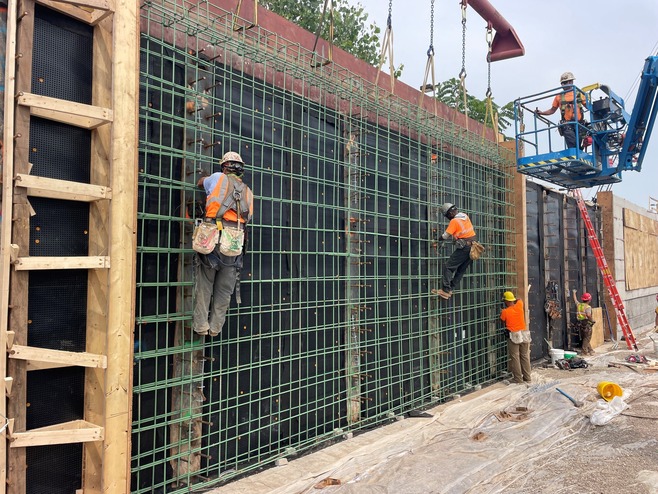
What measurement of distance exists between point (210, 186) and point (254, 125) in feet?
3.91

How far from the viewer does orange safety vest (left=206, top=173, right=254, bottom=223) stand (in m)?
3.93

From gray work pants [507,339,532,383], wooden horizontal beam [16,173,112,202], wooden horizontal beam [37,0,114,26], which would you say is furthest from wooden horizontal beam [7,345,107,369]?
gray work pants [507,339,532,383]

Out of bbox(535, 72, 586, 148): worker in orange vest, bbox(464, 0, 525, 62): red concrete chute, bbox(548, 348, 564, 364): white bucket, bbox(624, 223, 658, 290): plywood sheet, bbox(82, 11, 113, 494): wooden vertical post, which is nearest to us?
bbox(82, 11, 113, 494): wooden vertical post

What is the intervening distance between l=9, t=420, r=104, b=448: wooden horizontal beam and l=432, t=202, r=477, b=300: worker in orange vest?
16.7ft

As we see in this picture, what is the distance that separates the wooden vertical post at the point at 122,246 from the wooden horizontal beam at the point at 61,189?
10cm

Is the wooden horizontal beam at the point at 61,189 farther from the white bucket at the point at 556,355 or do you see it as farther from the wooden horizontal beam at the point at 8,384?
the white bucket at the point at 556,355

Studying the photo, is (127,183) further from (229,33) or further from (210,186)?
(229,33)

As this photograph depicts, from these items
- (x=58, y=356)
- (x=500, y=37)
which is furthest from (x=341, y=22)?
(x=58, y=356)

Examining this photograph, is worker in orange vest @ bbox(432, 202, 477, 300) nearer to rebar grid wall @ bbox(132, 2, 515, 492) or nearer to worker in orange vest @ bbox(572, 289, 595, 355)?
rebar grid wall @ bbox(132, 2, 515, 492)

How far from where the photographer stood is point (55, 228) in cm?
352

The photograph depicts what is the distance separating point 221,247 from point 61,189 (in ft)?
3.80

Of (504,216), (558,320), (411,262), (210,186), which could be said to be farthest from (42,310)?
(558,320)

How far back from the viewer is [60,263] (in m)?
3.40

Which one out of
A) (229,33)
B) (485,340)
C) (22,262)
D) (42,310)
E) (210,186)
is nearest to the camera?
(22,262)
